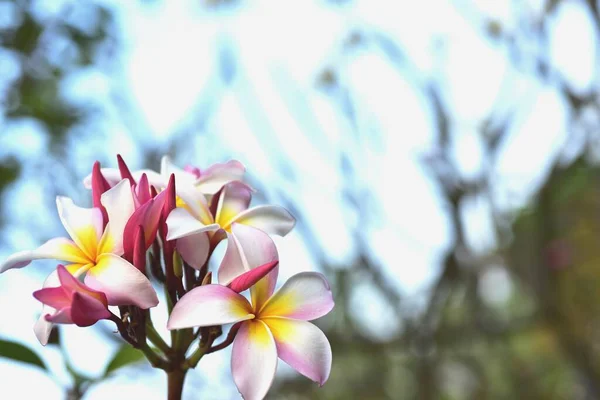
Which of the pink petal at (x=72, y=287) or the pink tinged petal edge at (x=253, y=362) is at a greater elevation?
the pink petal at (x=72, y=287)

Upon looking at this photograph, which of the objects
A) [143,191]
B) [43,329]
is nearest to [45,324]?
[43,329]

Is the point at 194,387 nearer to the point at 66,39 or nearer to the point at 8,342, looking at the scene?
the point at 66,39

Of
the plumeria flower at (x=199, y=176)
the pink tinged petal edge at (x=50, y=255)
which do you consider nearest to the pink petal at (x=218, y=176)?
the plumeria flower at (x=199, y=176)

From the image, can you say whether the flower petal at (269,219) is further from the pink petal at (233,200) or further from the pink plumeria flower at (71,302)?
the pink plumeria flower at (71,302)

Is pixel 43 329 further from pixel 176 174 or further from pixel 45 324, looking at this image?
pixel 176 174

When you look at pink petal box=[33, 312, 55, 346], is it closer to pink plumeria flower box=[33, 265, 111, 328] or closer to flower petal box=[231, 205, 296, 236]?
pink plumeria flower box=[33, 265, 111, 328]

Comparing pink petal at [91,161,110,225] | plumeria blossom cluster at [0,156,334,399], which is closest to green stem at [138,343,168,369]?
plumeria blossom cluster at [0,156,334,399]

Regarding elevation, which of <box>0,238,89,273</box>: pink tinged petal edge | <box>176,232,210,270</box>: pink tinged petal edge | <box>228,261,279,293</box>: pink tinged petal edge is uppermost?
<box>0,238,89,273</box>: pink tinged petal edge
